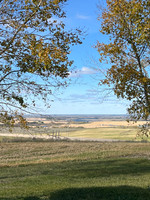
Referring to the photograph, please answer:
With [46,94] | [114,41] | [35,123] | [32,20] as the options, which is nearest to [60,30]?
[32,20]

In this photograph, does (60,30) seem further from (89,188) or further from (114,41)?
(89,188)

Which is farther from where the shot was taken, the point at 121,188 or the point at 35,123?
the point at 35,123

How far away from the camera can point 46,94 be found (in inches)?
412

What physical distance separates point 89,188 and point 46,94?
3.78 m

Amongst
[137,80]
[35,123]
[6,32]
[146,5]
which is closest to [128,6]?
[146,5]

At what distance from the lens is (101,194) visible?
8.70 metres

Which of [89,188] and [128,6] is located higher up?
[128,6]

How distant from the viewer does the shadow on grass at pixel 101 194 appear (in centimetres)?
832

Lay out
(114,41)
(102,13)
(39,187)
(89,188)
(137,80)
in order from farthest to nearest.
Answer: (102,13) → (114,41) → (137,80) → (39,187) → (89,188)

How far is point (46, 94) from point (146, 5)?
7757 mm

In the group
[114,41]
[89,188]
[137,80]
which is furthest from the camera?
[114,41]

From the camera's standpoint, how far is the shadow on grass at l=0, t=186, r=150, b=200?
832cm

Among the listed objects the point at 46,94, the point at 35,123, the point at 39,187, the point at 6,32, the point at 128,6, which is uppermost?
the point at 128,6

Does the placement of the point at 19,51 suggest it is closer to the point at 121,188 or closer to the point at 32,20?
the point at 32,20
